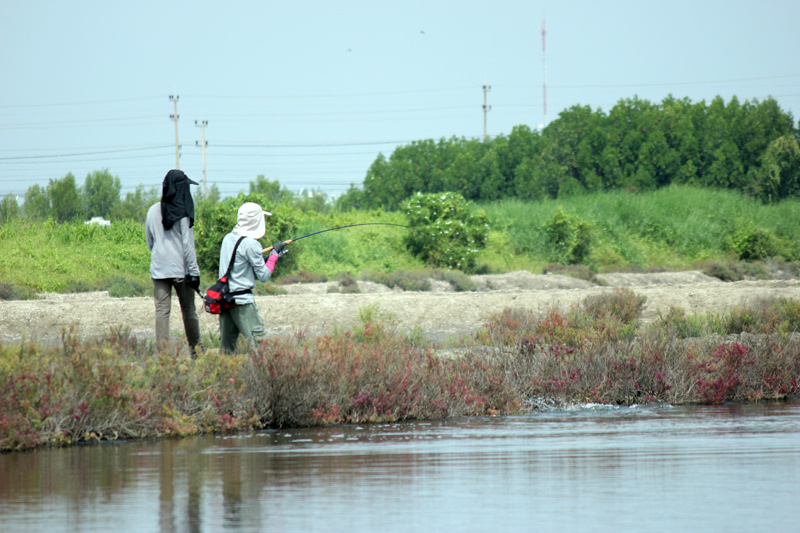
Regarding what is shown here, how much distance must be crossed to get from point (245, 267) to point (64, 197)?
50764mm

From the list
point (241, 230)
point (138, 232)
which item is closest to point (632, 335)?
point (241, 230)

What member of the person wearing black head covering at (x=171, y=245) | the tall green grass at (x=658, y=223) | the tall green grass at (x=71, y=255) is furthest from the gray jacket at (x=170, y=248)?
the tall green grass at (x=658, y=223)

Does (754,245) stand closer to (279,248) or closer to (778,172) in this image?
(778,172)

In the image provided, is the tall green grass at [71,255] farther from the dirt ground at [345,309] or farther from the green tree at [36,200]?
the green tree at [36,200]

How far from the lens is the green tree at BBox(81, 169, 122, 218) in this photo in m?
60.2

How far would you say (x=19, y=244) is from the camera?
33.4 metres

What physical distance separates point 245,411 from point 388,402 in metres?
1.41

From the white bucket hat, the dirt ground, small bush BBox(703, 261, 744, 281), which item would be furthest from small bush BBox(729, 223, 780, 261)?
the white bucket hat

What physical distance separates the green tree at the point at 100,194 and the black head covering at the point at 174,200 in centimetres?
5125

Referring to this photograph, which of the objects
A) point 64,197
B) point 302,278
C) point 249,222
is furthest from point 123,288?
point 64,197

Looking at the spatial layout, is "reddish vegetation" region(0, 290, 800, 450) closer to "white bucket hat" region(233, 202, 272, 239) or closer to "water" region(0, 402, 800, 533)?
"water" region(0, 402, 800, 533)

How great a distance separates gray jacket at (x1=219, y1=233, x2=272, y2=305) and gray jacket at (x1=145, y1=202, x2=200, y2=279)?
614 mm

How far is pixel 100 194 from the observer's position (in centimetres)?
6069

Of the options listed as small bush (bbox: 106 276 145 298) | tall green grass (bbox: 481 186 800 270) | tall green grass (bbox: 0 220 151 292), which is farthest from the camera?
tall green grass (bbox: 481 186 800 270)
